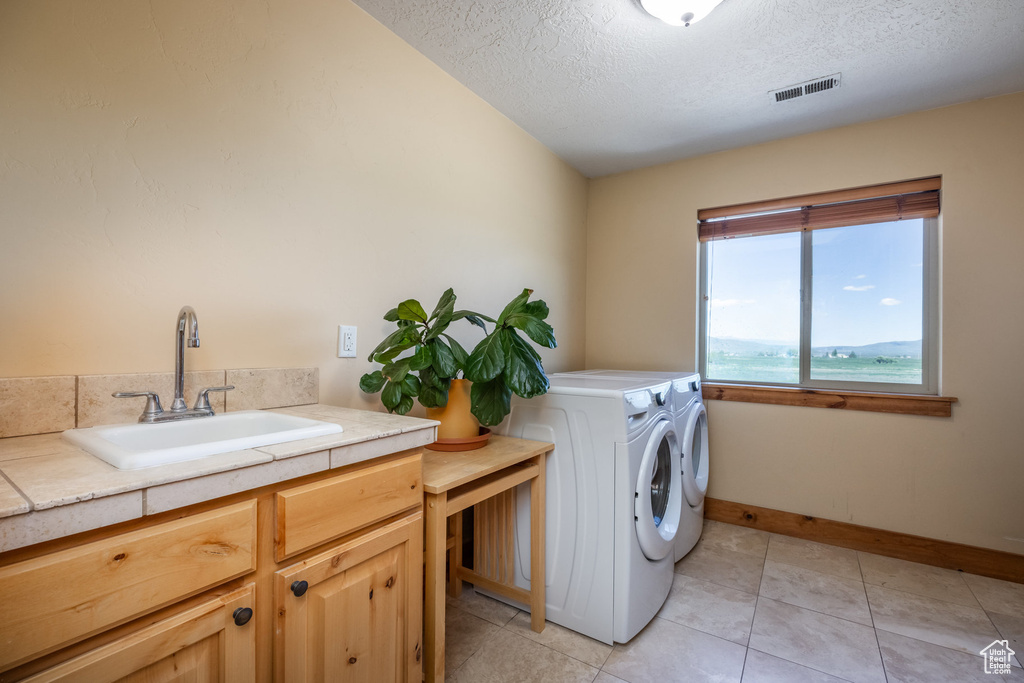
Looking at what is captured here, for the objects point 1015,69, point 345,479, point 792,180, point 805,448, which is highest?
point 1015,69

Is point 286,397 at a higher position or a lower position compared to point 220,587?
higher

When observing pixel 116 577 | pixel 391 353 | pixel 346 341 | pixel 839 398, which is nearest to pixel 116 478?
pixel 116 577

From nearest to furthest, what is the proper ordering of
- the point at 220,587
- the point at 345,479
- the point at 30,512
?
the point at 30,512
the point at 220,587
the point at 345,479

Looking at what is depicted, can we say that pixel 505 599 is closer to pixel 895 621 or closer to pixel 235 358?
pixel 235 358

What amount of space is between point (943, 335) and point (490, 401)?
234 centimetres

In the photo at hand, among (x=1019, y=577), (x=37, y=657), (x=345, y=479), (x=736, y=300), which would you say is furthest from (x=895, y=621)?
(x=37, y=657)

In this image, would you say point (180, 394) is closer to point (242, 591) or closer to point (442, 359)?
point (242, 591)

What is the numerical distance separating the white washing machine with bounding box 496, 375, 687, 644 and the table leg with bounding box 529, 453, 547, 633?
68 mm

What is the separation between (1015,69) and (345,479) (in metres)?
3.06

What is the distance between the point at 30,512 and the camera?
0.59m

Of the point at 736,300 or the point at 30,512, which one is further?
the point at 736,300

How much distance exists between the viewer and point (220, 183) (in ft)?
4.33

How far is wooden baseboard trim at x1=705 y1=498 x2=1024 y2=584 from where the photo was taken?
2.13m

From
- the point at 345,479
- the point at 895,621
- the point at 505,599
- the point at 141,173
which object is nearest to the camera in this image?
A: the point at 345,479
